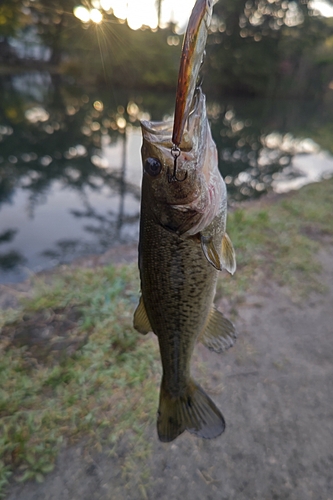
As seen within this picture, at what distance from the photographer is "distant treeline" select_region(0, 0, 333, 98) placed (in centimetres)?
2839

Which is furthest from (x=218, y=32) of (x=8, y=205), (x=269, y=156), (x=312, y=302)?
(x=312, y=302)

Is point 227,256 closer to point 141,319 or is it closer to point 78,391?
point 141,319

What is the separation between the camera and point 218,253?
1.51 metres

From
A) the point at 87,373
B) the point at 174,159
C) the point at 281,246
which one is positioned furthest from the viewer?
the point at 281,246

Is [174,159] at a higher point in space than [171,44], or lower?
lower

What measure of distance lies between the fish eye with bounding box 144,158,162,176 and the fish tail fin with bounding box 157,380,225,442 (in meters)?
1.18

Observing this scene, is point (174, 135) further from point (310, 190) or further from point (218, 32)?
point (218, 32)

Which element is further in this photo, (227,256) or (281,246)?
(281,246)

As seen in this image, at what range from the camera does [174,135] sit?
1.14 meters

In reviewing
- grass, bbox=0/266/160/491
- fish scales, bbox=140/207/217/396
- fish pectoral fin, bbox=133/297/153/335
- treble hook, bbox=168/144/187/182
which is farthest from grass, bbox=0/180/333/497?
treble hook, bbox=168/144/187/182

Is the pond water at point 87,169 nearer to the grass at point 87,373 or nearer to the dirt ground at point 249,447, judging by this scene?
the grass at point 87,373

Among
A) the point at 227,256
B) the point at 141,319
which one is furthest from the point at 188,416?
the point at 227,256

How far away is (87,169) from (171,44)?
1056 inches

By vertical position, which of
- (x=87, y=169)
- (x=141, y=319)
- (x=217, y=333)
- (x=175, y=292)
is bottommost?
(x=87, y=169)
